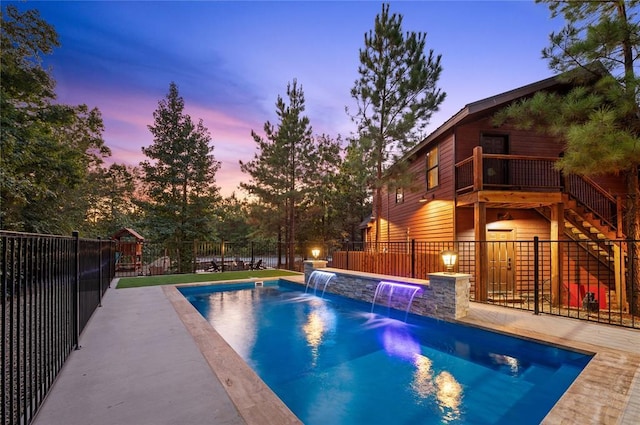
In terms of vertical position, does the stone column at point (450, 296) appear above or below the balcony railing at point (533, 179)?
below

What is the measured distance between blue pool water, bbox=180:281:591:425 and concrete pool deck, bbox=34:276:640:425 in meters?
0.43

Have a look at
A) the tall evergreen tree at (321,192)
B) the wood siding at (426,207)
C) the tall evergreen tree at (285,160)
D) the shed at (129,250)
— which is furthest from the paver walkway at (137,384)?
the tall evergreen tree at (321,192)

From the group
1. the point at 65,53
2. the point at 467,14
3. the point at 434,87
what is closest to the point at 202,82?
the point at 65,53

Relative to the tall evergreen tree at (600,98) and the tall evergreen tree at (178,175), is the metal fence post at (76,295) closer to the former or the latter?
the tall evergreen tree at (600,98)

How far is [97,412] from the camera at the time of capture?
2545 millimetres

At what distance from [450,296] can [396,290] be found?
1613 millimetres

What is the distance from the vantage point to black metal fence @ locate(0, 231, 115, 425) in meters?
2.08

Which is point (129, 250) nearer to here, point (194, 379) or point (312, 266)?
point (312, 266)

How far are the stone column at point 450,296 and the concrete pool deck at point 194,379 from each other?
0.55 m

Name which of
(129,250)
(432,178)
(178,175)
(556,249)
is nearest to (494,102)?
(432,178)

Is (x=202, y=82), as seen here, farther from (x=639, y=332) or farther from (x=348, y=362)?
(x=639, y=332)

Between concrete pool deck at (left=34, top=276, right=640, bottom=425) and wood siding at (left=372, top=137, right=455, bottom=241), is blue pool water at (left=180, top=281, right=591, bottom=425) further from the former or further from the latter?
wood siding at (left=372, top=137, right=455, bottom=241)

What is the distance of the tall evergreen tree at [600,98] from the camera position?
5.95 metres

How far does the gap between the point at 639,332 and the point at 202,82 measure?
16737 millimetres
